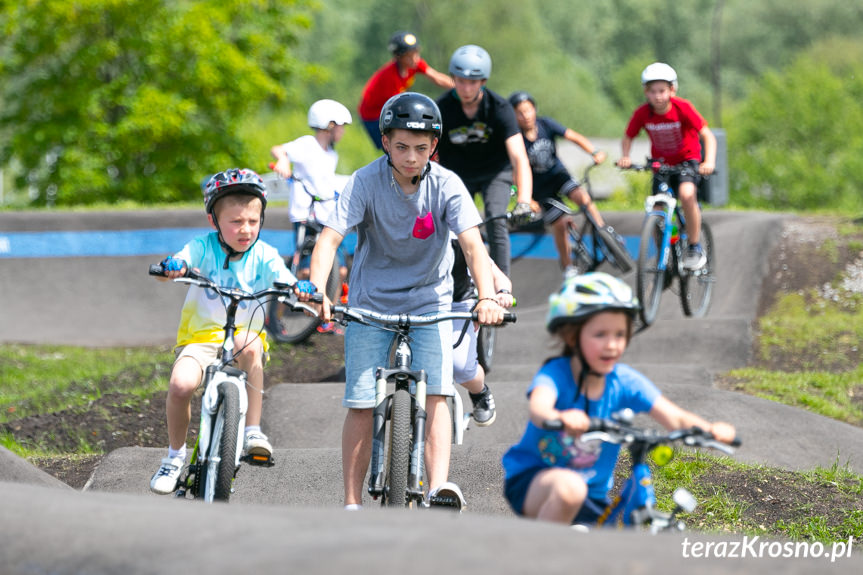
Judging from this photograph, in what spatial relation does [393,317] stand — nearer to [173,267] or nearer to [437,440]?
[437,440]

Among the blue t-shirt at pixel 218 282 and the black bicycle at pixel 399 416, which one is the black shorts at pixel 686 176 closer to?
the blue t-shirt at pixel 218 282

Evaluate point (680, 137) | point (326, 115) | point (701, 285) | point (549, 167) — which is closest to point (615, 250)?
point (701, 285)

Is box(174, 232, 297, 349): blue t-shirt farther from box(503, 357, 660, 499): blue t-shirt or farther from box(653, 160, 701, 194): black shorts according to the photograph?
box(653, 160, 701, 194): black shorts

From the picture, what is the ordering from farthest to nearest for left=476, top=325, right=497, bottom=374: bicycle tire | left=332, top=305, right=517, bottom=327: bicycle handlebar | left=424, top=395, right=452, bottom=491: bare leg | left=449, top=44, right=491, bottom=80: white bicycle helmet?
left=476, top=325, right=497, bottom=374: bicycle tire, left=449, top=44, right=491, bottom=80: white bicycle helmet, left=424, top=395, right=452, bottom=491: bare leg, left=332, top=305, right=517, bottom=327: bicycle handlebar

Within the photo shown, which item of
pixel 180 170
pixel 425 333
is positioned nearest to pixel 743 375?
pixel 425 333

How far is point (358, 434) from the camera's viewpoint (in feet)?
16.5

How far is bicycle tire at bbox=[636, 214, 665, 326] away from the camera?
32.6ft

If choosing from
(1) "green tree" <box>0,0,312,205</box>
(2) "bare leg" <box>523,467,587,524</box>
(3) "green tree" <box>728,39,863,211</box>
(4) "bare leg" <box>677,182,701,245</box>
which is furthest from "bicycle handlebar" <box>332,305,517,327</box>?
(3) "green tree" <box>728,39,863,211</box>

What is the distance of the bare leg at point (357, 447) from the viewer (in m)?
4.97

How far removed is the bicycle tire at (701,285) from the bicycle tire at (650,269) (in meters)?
0.45

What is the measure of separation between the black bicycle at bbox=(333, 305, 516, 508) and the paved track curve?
17.7 inches

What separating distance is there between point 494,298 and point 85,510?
1.97 meters

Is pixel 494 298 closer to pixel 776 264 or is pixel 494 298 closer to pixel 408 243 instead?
pixel 408 243

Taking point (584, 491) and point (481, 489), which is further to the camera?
point (481, 489)
